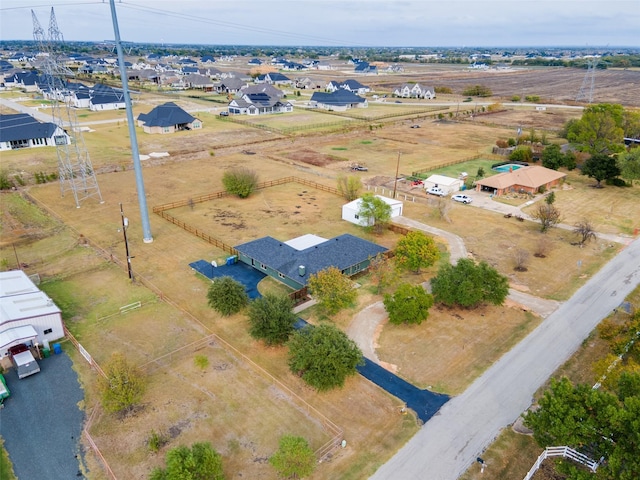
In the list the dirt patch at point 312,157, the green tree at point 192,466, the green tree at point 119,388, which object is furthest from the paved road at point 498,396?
the dirt patch at point 312,157

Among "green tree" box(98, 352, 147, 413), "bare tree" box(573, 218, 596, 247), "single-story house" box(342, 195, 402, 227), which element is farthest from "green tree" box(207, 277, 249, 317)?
"bare tree" box(573, 218, 596, 247)

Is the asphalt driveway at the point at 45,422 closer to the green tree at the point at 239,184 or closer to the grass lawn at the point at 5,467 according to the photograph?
the grass lawn at the point at 5,467

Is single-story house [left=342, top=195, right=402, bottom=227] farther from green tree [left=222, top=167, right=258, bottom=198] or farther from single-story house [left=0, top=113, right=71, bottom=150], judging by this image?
single-story house [left=0, top=113, right=71, bottom=150]

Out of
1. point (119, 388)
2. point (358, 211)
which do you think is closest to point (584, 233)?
point (358, 211)

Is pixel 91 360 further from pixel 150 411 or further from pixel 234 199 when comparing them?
pixel 234 199

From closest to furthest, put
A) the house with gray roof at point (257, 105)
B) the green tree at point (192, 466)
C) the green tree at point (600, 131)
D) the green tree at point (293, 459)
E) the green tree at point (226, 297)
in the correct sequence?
the green tree at point (192, 466) → the green tree at point (293, 459) → the green tree at point (226, 297) → the green tree at point (600, 131) → the house with gray roof at point (257, 105)

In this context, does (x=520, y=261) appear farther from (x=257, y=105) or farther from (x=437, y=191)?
(x=257, y=105)
